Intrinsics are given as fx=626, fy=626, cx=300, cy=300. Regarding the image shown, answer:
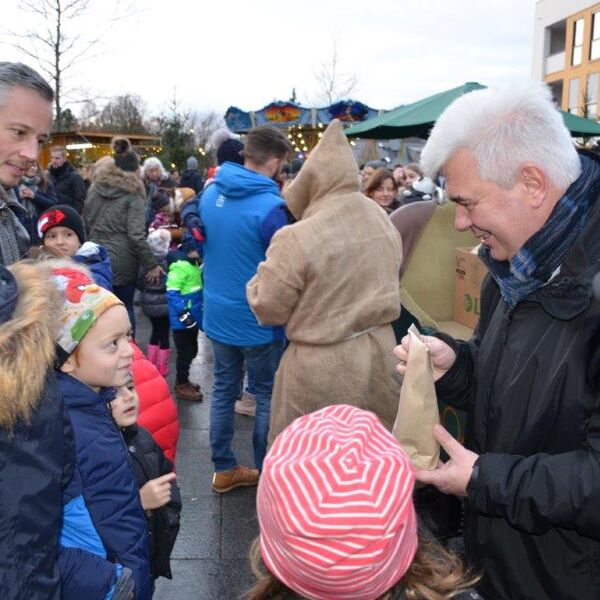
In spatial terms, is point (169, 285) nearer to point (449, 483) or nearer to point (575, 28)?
point (449, 483)

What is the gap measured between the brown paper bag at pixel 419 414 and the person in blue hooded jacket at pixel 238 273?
193 centimetres

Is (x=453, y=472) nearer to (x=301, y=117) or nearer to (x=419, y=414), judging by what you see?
(x=419, y=414)

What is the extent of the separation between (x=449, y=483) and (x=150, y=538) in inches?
41.5

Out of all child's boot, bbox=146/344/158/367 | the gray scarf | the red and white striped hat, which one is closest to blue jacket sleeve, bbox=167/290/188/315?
child's boot, bbox=146/344/158/367

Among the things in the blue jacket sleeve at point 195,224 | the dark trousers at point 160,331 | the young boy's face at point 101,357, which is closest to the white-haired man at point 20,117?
the young boy's face at point 101,357

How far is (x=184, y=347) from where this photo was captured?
206 inches

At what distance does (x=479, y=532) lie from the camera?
1748 millimetres

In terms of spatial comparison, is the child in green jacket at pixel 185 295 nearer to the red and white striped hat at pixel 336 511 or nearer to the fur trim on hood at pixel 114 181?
the fur trim on hood at pixel 114 181

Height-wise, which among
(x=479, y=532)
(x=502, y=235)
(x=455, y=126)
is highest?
(x=455, y=126)

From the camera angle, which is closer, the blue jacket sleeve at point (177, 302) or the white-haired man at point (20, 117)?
the white-haired man at point (20, 117)

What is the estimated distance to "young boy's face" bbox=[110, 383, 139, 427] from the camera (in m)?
2.06

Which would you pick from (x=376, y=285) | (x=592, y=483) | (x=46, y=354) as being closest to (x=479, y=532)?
(x=592, y=483)

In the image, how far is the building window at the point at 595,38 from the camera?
131 feet

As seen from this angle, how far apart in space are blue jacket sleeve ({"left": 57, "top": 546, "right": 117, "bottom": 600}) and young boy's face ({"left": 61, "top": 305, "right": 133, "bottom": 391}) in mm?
529
